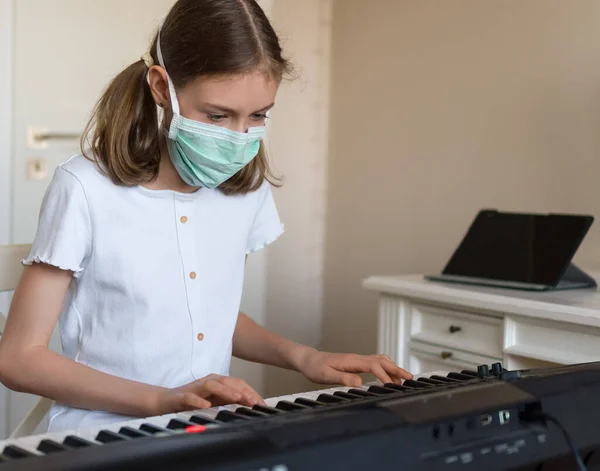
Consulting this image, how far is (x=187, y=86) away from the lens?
118 centimetres

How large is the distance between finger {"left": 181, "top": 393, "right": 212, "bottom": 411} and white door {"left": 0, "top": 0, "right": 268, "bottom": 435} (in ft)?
5.69

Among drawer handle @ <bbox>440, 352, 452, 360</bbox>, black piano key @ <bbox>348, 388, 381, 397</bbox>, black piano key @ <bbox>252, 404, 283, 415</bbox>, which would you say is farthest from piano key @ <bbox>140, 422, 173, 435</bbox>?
drawer handle @ <bbox>440, 352, 452, 360</bbox>

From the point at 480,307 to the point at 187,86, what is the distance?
2.79 ft

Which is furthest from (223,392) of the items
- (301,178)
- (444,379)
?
(301,178)

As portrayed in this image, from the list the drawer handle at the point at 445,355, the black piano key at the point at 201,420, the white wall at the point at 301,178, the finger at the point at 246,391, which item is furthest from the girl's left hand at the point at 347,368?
the white wall at the point at 301,178

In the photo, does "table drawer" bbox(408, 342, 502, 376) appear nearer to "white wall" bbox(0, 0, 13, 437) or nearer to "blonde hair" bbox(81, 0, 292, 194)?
"blonde hair" bbox(81, 0, 292, 194)

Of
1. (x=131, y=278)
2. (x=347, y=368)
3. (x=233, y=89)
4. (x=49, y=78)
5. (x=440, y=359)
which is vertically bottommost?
(x=440, y=359)

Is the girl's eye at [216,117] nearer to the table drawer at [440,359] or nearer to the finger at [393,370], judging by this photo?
the finger at [393,370]

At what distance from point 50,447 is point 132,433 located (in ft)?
0.23

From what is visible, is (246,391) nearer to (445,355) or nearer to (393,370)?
(393,370)

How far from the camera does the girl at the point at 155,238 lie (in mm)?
1104

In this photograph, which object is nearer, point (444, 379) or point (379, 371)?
point (444, 379)

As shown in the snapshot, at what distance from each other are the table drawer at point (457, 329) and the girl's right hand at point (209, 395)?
91 cm

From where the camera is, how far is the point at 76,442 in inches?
26.2
